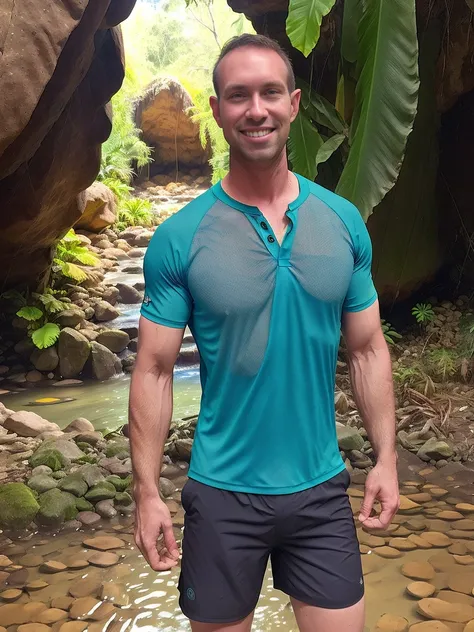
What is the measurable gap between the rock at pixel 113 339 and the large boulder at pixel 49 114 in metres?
1.12

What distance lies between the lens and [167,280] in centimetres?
149

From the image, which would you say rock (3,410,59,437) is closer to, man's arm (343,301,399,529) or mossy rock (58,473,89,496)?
mossy rock (58,473,89,496)

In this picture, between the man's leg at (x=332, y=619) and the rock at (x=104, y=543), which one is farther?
the rock at (x=104, y=543)

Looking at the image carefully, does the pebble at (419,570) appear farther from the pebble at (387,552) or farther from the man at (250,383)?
the man at (250,383)

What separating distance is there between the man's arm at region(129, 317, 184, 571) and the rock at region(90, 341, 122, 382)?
20.2ft

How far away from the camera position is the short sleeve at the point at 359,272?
62.7 inches

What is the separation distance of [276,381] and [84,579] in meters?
1.91

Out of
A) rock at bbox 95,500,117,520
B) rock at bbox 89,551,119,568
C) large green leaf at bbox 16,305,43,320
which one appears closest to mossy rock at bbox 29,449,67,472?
rock at bbox 95,500,117,520

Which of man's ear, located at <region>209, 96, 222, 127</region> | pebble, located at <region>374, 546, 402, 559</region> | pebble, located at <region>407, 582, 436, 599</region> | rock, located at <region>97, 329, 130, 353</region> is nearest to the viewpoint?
man's ear, located at <region>209, 96, 222, 127</region>

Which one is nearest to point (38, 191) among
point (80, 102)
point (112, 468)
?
point (80, 102)

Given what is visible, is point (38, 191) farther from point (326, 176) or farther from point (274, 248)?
point (274, 248)

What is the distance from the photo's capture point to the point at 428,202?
614 centimetres

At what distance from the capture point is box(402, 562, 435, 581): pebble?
2883mm

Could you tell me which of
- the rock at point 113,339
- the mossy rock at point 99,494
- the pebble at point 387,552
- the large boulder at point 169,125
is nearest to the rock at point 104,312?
the rock at point 113,339
